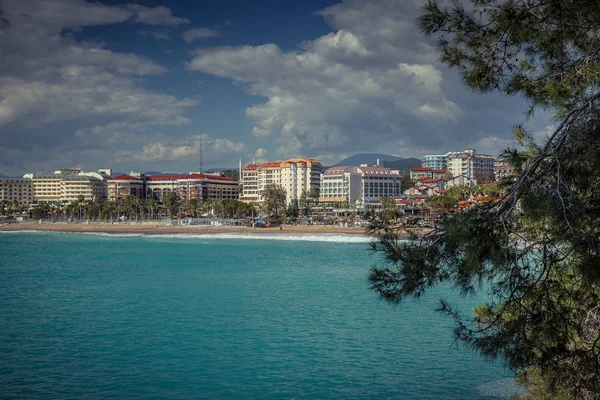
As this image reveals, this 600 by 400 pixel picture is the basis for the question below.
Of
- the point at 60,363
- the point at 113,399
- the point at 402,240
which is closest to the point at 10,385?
the point at 60,363

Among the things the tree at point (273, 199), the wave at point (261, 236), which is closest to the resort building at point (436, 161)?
the tree at point (273, 199)

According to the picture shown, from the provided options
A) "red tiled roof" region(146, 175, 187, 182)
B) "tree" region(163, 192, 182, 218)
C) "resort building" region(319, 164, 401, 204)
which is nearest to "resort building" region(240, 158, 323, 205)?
"resort building" region(319, 164, 401, 204)

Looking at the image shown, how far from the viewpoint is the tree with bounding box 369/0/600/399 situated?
179 inches

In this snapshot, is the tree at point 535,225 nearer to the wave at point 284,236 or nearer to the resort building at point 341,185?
the wave at point 284,236

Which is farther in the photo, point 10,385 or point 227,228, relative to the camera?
point 227,228

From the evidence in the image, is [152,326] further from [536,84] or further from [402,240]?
[536,84]

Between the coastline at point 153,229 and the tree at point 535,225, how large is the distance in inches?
2426

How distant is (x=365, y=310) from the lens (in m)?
19.4

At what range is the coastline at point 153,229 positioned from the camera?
2994 inches

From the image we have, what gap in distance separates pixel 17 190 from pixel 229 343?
15126 cm

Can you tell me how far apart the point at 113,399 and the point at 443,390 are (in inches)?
285

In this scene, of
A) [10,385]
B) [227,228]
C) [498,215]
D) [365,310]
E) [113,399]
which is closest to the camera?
[498,215]

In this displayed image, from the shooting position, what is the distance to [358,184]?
357ft

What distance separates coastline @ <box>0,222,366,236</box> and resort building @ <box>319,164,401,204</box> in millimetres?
26320
